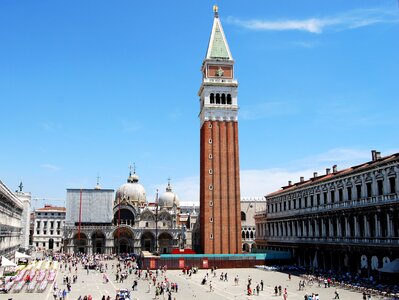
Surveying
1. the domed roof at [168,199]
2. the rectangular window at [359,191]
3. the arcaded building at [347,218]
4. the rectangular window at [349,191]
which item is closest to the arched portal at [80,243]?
the domed roof at [168,199]

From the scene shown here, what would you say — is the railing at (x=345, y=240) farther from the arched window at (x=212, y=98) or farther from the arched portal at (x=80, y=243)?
the arched portal at (x=80, y=243)

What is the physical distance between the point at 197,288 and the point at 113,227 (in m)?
59.2

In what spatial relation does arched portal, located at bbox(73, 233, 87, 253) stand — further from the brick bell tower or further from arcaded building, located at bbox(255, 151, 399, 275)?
arcaded building, located at bbox(255, 151, 399, 275)

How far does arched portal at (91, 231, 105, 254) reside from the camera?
3976 inches

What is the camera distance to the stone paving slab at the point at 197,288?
3841 cm

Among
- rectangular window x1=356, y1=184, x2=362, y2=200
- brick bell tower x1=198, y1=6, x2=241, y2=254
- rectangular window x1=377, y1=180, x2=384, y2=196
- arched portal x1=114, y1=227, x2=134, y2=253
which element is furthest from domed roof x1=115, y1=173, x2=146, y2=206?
rectangular window x1=377, y1=180, x2=384, y2=196

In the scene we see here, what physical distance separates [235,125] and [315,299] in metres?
47.4

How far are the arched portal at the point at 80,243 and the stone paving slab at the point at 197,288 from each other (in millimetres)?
41313

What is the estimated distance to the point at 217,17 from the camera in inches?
3295

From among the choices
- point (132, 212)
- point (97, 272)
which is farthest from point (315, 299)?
point (132, 212)

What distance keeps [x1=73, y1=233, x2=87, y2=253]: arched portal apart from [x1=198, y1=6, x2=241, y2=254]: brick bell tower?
117 feet

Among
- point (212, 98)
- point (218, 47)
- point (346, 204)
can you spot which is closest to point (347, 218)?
point (346, 204)

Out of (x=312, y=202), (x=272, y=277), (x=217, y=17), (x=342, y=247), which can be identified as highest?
(x=217, y=17)

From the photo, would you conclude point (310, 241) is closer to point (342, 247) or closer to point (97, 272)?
point (342, 247)
